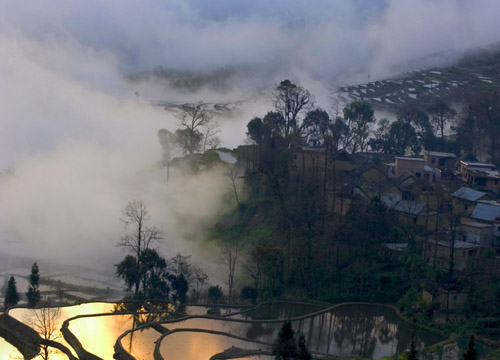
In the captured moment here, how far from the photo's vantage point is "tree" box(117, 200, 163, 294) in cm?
1839

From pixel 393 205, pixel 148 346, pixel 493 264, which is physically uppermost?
pixel 393 205

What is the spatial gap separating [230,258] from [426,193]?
6897 millimetres

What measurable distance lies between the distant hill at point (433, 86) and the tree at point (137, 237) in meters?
18.0

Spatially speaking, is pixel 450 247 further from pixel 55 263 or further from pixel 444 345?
pixel 55 263

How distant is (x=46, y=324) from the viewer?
49.5ft

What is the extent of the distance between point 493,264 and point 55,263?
541 inches

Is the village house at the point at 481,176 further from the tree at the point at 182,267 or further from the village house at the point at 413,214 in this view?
the tree at the point at 182,267

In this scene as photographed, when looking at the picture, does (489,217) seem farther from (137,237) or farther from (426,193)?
(137,237)

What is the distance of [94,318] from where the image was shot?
16.1 meters

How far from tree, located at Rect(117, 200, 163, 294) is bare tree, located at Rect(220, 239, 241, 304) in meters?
2.17

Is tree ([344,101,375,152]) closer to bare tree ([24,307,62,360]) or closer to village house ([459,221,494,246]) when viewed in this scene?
village house ([459,221,494,246])

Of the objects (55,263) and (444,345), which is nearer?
(444,345)

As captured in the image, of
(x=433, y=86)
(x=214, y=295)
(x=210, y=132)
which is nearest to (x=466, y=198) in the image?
(x=214, y=295)

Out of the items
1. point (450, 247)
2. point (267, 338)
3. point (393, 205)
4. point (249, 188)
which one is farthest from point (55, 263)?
point (450, 247)
